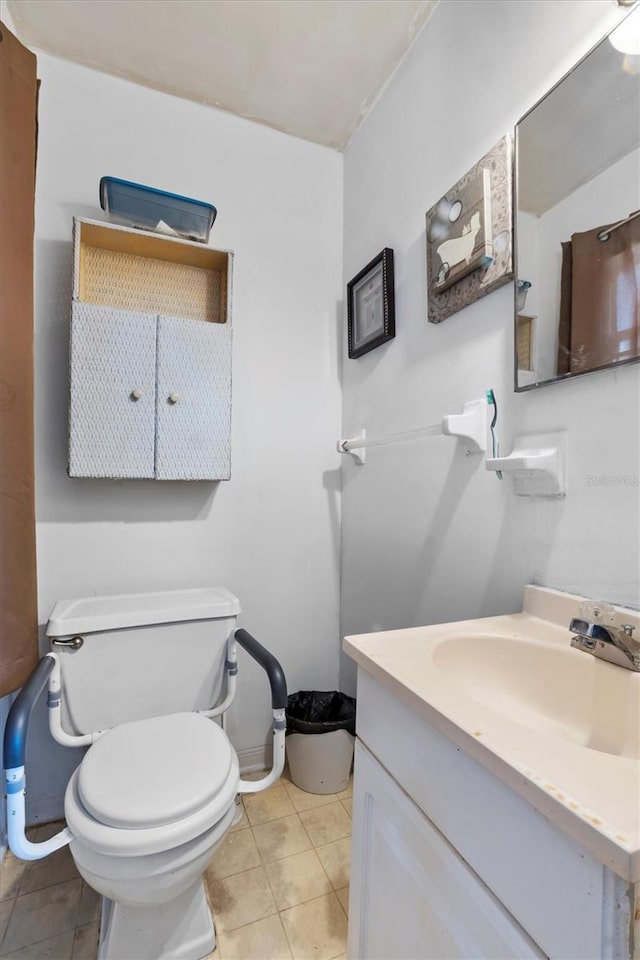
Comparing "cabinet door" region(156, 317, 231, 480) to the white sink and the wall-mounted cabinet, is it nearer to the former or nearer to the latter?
the wall-mounted cabinet

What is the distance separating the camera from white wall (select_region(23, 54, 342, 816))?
4.61ft

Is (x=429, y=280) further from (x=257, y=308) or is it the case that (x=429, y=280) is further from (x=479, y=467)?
(x=257, y=308)

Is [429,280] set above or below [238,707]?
above

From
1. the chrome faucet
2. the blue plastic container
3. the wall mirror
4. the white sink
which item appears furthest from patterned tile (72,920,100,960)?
→ the blue plastic container

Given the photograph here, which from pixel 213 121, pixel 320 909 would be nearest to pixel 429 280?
pixel 213 121

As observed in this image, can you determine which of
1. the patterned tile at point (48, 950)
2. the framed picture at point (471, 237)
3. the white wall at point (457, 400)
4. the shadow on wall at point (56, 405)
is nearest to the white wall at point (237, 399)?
the shadow on wall at point (56, 405)

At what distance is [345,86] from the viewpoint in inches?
59.9

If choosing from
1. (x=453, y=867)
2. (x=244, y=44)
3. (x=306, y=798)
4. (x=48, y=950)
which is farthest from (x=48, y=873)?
(x=244, y=44)

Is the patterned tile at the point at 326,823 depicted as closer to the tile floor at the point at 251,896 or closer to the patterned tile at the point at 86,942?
the tile floor at the point at 251,896

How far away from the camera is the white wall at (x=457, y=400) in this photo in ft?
2.68

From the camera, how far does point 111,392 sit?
134 cm

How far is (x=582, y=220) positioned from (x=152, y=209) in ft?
3.90

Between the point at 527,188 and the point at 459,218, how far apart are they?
0.21 meters

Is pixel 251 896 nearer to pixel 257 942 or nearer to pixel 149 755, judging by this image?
pixel 257 942
